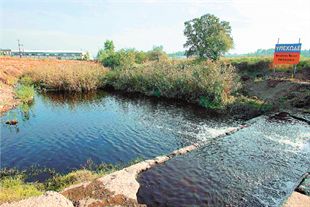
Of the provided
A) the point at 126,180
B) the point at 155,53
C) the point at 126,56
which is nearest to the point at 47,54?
the point at 155,53

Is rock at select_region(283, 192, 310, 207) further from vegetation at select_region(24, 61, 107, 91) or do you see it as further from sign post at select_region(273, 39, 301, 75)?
vegetation at select_region(24, 61, 107, 91)

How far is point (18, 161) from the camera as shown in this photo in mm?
9352

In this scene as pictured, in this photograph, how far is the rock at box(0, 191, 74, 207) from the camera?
5426mm

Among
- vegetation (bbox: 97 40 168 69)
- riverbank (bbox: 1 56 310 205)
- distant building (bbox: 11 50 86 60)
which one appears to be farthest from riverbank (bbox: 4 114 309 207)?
A: distant building (bbox: 11 50 86 60)

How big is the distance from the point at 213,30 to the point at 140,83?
26.2 m

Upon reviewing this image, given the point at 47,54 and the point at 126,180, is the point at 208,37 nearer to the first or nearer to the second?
the point at 126,180

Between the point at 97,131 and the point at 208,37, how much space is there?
36.2m

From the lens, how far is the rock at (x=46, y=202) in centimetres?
543

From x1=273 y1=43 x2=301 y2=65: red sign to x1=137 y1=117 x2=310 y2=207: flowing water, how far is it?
435 inches

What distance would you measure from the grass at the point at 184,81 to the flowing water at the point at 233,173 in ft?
24.2

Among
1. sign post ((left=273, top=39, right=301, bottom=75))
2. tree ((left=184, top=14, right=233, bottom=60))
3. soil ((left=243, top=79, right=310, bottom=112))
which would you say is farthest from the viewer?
tree ((left=184, top=14, right=233, bottom=60))

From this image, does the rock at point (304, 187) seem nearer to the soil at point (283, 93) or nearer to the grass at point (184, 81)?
the soil at point (283, 93)

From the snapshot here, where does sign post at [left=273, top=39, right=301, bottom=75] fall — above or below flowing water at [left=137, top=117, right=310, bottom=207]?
above

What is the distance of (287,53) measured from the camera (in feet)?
67.9
